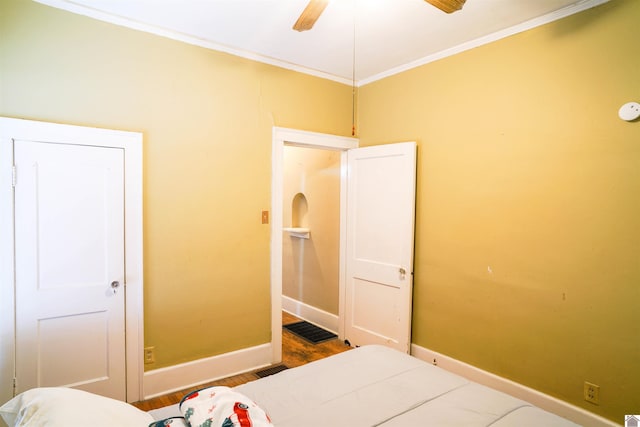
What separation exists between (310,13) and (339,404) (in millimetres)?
1868

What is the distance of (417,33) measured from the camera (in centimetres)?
271

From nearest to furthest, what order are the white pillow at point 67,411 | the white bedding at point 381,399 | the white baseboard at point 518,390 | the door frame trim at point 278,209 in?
the white pillow at point 67,411 < the white bedding at point 381,399 < the white baseboard at point 518,390 < the door frame trim at point 278,209

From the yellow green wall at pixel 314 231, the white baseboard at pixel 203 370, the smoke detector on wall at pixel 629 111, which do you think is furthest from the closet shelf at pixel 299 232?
the smoke detector on wall at pixel 629 111

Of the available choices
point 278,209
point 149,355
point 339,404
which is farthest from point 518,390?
point 149,355

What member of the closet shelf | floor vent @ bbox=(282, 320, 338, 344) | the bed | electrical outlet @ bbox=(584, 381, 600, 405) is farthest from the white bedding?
the closet shelf

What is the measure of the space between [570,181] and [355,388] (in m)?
1.92

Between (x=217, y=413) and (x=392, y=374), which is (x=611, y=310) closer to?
(x=392, y=374)

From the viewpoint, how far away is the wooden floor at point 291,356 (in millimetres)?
2678

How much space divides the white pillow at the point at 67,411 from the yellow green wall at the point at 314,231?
9.88 ft

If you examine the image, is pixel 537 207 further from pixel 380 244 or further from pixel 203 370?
pixel 203 370

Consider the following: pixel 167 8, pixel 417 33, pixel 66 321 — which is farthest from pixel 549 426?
pixel 167 8

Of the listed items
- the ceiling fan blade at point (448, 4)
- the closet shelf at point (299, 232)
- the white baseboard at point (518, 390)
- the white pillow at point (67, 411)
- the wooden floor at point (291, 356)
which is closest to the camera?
the white pillow at point (67, 411)

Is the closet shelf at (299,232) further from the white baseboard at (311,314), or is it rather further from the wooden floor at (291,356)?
the wooden floor at (291,356)

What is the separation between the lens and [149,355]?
2.71 m
